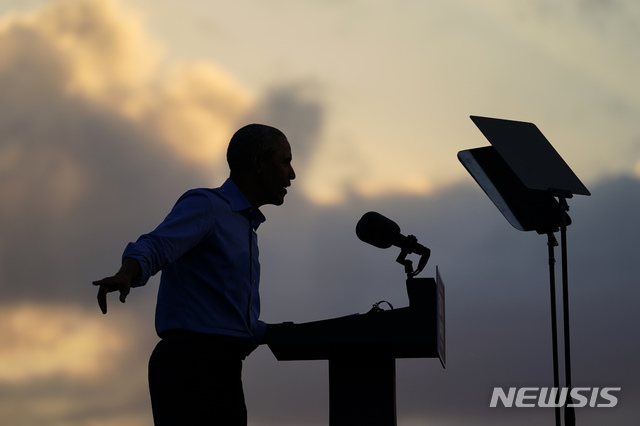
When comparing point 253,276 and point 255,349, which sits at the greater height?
point 253,276

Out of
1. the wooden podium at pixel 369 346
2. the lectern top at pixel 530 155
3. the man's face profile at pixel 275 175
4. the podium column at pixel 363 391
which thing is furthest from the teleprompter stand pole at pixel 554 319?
the man's face profile at pixel 275 175

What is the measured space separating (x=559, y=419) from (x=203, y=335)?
168 cm

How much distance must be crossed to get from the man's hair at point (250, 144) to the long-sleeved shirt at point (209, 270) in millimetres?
168

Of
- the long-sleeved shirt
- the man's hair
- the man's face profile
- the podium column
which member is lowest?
the podium column

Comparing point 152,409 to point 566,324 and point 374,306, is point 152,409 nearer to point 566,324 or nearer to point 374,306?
point 374,306

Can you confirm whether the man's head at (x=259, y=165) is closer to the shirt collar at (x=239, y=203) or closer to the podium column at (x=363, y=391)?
the shirt collar at (x=239, y=203)

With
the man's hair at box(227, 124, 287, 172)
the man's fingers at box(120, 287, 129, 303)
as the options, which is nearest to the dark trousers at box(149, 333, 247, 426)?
the man's fingers at box(120, 287, 129, 303)

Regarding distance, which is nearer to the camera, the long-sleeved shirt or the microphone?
the long-sleeved shirt

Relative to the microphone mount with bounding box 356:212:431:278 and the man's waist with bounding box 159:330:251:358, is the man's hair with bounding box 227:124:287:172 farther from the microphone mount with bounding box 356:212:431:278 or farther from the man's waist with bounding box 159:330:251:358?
the man's waist with bounding box 159:330:251:358

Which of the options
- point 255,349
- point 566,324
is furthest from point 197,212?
point 566,324

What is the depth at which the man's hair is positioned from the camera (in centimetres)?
314

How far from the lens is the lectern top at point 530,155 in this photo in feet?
12.1

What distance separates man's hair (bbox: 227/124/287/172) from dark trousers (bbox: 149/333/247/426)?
0.74m

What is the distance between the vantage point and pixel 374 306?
10.8 feet
